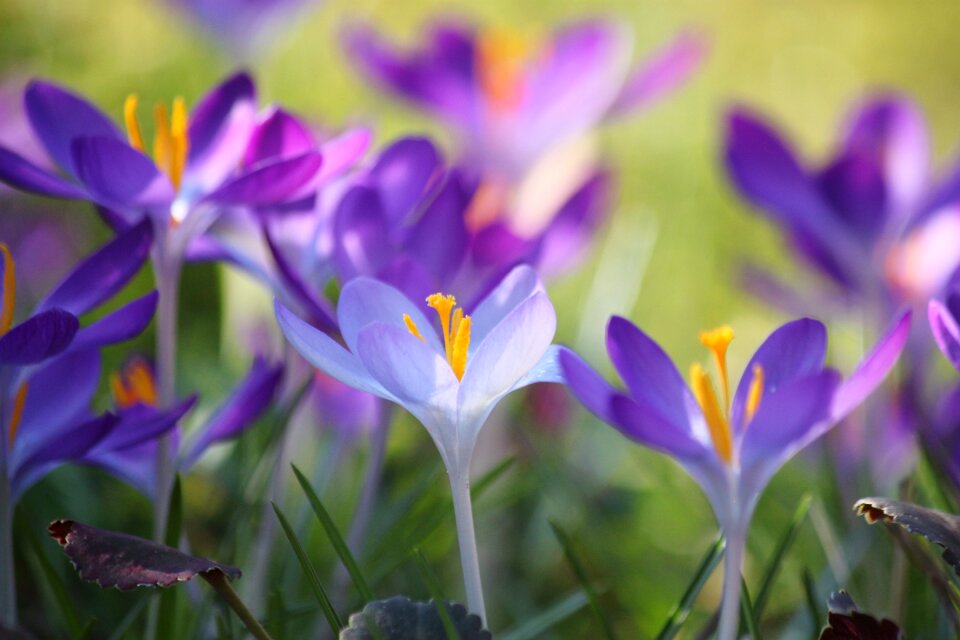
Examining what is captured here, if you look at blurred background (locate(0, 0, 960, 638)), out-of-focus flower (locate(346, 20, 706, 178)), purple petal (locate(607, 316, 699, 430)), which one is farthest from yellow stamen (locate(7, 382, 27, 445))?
out-of-focus flower (locate(346, 20, 706, 178))

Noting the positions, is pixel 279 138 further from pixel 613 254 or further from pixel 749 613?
pixel 613 254

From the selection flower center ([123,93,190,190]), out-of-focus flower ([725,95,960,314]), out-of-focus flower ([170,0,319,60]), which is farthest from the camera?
out-of-focus flower ([170,0,319,60])

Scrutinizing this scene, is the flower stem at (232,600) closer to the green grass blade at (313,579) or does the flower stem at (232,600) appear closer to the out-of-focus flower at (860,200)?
the green grass blade at (313,579)

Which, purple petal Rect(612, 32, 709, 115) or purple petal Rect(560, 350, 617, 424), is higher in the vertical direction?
purple petal Rect(612, 32, 709, 115)

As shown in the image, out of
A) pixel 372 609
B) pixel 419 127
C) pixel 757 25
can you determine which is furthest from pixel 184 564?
pixel 757 25

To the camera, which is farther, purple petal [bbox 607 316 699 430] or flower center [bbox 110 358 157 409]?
flower center [bbox 110 358 157 409]

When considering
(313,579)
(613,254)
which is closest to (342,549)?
(313,579)

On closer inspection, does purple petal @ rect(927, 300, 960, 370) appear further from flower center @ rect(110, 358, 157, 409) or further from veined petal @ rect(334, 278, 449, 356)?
flower center @ rect(110, 358, 157, 409)
